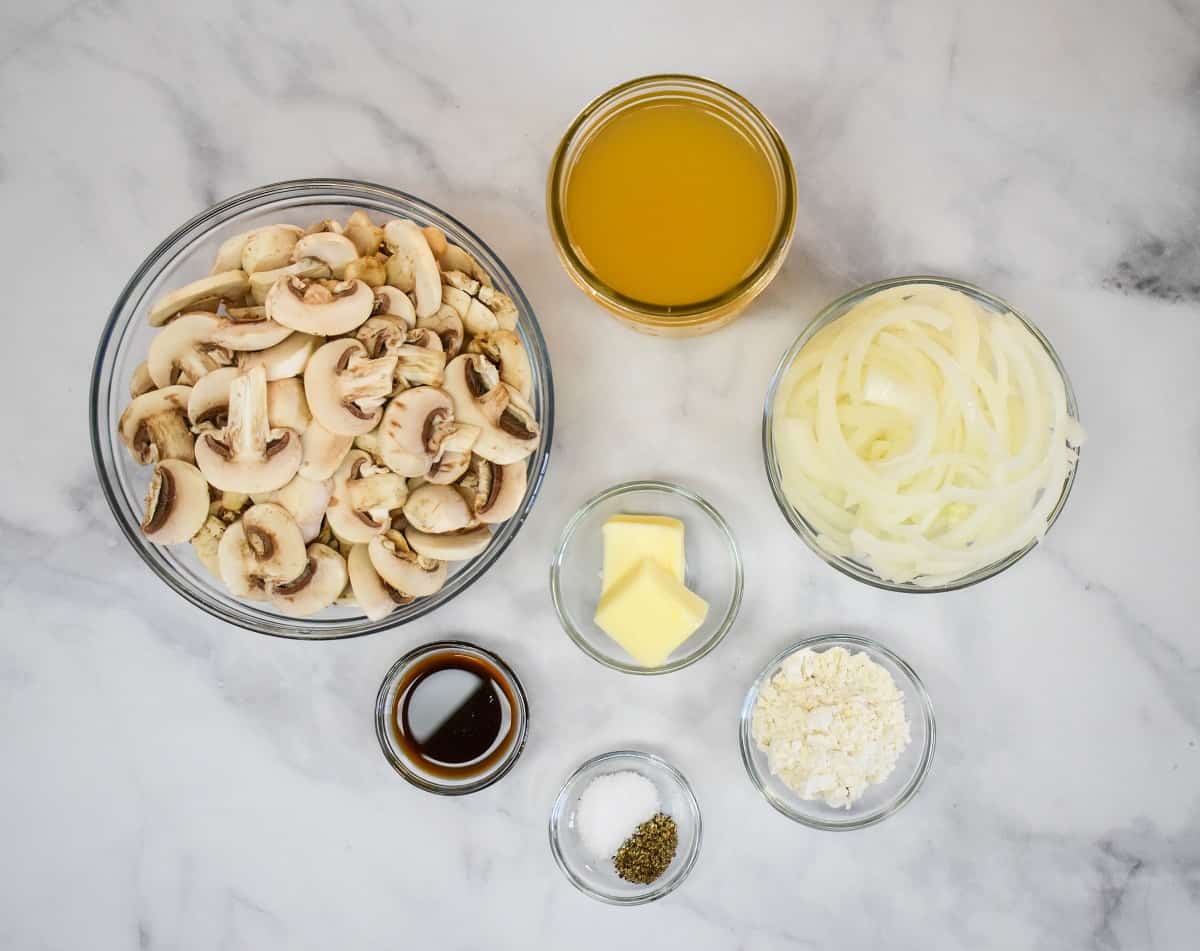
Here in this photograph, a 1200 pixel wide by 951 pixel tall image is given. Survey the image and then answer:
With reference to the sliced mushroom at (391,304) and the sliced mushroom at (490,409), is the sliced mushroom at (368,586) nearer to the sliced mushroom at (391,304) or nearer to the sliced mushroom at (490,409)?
the sliced mushroom at (490,409)

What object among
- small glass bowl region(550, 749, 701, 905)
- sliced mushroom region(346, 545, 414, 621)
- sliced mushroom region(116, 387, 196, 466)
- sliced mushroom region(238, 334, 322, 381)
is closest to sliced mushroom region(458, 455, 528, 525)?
sliced mushroom region(346, 545, 414, 621)

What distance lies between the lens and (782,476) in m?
1.37

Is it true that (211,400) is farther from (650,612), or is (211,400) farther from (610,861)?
(610,861)

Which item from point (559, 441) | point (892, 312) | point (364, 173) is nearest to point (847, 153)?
point (892, 312)

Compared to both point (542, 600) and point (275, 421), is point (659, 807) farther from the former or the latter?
point (275, 421)

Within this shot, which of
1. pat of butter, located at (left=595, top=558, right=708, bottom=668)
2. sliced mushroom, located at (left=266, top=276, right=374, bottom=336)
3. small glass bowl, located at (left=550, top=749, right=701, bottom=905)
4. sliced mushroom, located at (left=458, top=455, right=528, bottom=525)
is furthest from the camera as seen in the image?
small glass bowl, located at (left=550, top=749, right=701, bottom=905)

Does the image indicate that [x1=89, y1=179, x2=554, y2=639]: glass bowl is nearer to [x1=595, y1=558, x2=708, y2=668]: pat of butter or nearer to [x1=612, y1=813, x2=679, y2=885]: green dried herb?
[x1=595, y1=558, x2=708, y2=668]: pat of butter

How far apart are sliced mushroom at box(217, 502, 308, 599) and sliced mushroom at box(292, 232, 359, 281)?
1.08 ft

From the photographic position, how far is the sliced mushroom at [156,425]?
124 centimetres

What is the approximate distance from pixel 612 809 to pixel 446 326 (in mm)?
817

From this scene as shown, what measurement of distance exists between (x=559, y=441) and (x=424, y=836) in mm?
690

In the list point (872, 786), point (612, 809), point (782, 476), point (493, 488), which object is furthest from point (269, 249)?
point (872, 786)

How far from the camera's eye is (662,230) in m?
1.26

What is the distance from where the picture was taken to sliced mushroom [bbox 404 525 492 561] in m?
1.26
